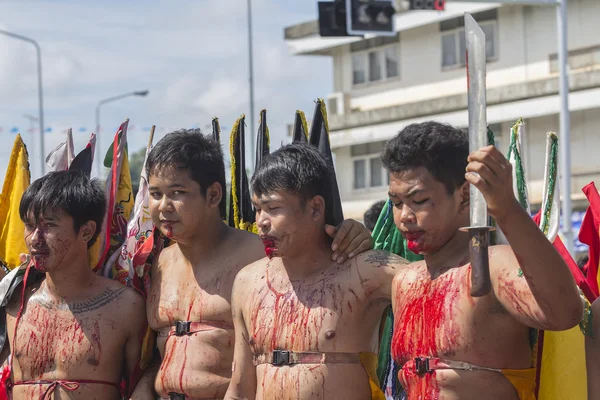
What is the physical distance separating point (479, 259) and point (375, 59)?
23.4m

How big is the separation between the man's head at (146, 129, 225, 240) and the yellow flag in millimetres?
1191

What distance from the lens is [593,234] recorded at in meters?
4.23

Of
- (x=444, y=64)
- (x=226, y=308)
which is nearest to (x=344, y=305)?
(x=226, y=308)

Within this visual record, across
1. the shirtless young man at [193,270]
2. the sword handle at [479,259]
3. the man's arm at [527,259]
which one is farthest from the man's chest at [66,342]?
the sword handle at [479,259]

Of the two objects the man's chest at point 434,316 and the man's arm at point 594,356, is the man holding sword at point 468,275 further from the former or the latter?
the man's arm at point 594,356

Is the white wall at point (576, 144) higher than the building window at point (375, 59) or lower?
lower

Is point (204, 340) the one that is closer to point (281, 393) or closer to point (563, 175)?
point (281, 393)

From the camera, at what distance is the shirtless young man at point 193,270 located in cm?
455

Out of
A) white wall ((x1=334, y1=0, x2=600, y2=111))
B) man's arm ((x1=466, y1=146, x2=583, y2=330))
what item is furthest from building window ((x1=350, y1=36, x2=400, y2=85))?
man's arm ((x1=466, y1=146, x2=583, y2=330))

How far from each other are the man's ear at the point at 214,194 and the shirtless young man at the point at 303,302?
0.52 m

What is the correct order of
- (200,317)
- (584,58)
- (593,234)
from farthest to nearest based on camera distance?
(584,58) < (200,317) < (593,234)

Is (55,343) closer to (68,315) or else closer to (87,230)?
(68,315)

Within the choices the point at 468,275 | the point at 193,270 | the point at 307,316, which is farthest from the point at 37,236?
the point at 468,275

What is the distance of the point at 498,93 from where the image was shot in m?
21.5
